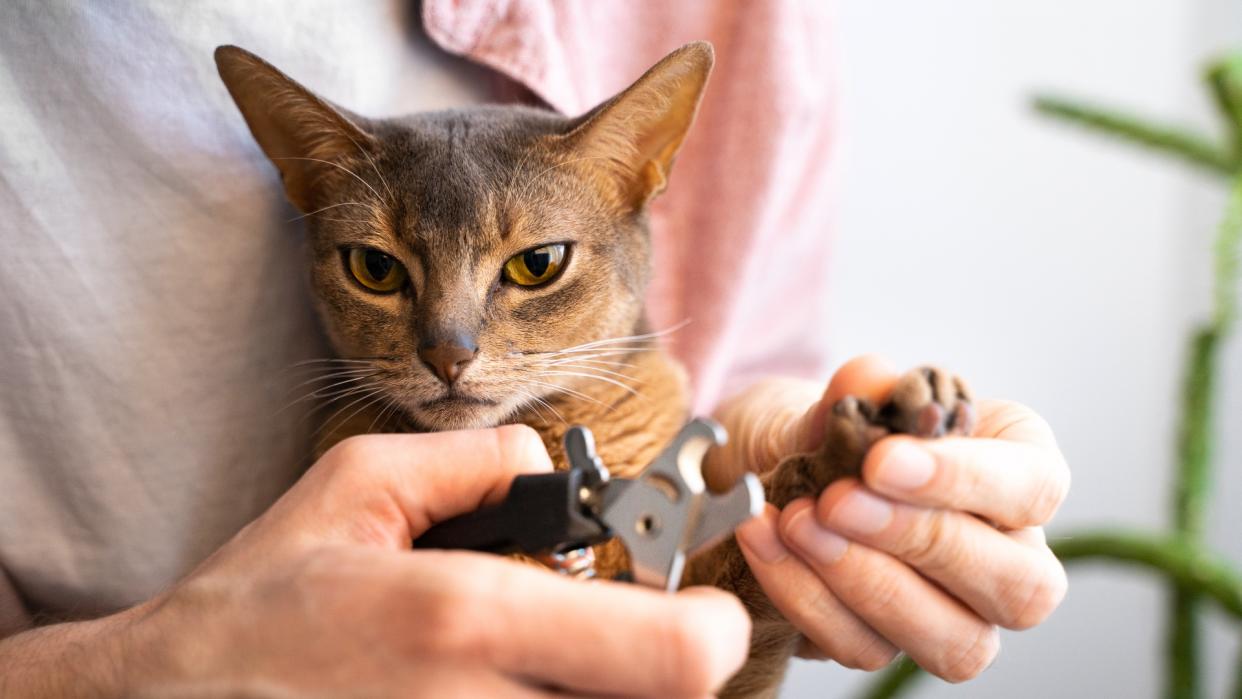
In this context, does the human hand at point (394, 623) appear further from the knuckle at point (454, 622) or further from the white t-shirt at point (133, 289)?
the white t-shirt at point (133, 289)

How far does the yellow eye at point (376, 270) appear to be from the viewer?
1232mm

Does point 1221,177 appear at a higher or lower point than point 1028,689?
higher

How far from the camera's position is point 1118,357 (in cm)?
275

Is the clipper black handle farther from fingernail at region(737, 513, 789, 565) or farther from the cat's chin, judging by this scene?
the cat's chin

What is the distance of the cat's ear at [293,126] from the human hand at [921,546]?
0.75 m

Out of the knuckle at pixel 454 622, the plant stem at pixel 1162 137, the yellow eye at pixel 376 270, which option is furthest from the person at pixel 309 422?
the plant stem at pixel 1162 137

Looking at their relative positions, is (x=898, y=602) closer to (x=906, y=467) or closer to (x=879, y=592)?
(x=879, y=592)

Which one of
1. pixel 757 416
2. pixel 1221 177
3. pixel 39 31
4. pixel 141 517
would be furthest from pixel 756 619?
pixel 1221 177

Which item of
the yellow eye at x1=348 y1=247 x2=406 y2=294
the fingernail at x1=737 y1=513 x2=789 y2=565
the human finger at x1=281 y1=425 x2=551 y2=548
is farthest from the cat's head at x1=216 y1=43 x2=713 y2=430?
the fingernail at x1=737 y1=513 x2=789 y2=565

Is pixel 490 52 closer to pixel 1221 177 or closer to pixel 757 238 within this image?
pixel 757 238

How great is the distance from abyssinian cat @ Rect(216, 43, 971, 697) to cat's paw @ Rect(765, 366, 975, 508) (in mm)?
252

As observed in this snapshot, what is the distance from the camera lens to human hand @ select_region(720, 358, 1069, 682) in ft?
2.73

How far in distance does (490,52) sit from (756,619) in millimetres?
871

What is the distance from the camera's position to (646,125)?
129 cm
